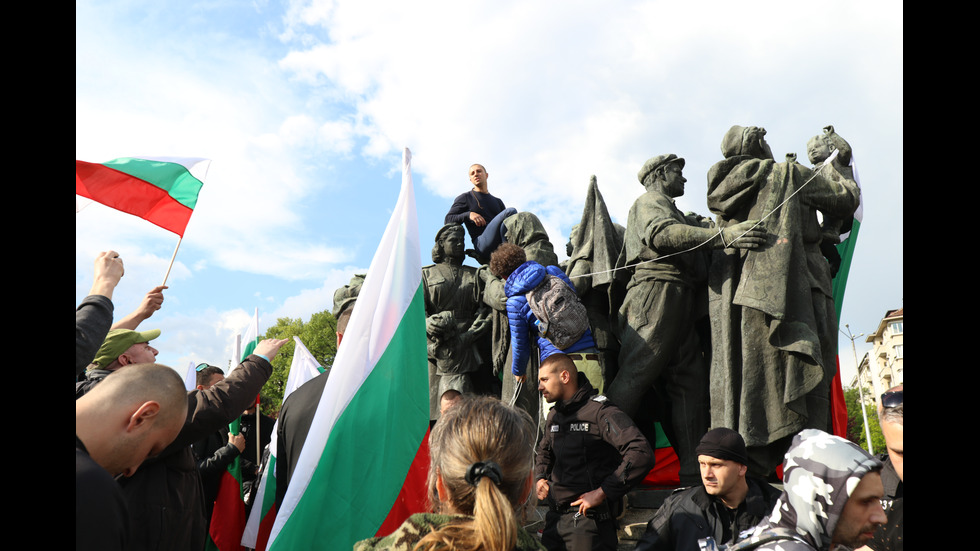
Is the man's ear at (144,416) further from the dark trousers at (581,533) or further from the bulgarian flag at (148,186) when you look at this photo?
the bulgarian flag at (148,186)

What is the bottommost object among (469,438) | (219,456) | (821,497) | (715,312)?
(219,456)

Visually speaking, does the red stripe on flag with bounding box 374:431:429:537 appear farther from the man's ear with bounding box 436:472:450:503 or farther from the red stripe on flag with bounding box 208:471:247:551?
the red stripe on flag with bounding box 208:471:247:551

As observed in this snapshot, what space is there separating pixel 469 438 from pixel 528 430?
20cm

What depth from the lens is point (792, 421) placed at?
520cm

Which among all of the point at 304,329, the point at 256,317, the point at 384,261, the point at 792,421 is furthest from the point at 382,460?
the point at 304,329

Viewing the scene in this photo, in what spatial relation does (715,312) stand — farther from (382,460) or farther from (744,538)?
(744,538)

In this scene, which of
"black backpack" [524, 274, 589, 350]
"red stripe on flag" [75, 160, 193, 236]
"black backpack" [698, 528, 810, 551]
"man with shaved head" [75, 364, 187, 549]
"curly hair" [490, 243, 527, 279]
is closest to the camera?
"man with shaved head" [75, 364, 187, 549]

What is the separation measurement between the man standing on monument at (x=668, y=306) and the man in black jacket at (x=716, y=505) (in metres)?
2.38

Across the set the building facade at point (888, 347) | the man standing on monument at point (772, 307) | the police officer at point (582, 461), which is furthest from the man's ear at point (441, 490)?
the building facade at point (888, 347)

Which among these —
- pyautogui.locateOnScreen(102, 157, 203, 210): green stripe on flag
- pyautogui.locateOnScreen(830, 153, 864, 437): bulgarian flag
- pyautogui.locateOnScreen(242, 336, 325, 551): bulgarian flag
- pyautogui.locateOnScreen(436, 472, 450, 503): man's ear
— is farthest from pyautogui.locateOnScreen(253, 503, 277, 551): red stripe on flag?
pyautogui.locateOnScreen(830, 153, 864, 437): bulgarian flag

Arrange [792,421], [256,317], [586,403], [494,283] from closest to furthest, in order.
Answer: [586,403], [792,421], [494,283], [256,317]

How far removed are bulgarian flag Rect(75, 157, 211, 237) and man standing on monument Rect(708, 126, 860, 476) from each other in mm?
3854

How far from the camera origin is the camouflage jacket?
171 cm

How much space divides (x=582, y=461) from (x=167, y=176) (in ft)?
9.52
